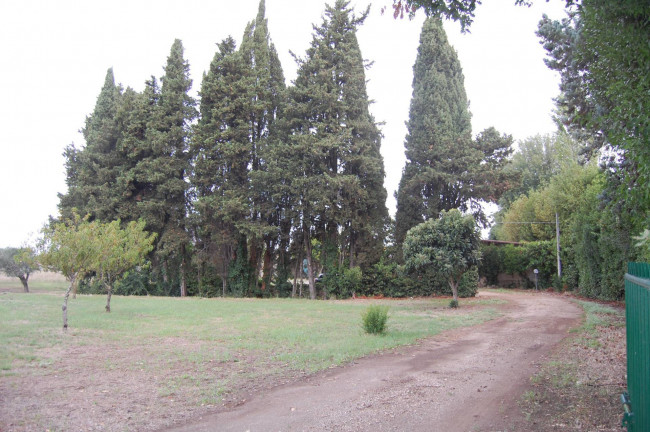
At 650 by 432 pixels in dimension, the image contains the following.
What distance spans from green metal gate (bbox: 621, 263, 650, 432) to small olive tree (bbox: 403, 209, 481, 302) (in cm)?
1361

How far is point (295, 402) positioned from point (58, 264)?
413 inches

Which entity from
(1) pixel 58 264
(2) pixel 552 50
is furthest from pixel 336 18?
(1) pixel 58 264

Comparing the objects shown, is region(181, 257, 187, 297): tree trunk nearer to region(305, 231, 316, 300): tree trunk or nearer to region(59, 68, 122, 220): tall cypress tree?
region(59, 68, 122, 220): tall cypress tree

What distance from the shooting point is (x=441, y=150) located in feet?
92.9

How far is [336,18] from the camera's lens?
2905 cm

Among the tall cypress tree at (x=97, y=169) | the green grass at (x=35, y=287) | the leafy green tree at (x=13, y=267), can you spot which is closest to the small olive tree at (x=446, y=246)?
the tall cypress tree at (x=97, y=169)

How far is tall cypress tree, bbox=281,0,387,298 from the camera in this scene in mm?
26516

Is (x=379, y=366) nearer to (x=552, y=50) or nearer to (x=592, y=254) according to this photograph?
(x=552, y=50)

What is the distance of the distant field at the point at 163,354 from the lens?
254 inches

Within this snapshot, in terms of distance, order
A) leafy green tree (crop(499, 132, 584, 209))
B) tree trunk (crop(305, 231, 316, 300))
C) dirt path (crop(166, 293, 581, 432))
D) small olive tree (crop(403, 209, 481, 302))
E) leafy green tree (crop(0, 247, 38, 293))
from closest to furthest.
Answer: dirt path (crop(166, 293, 581, 432)), small olive tree (crop(403, 209, 481, 302)), tree trunk (crop(305, 231, 316, 300)), leafy green tree (crop(0, 247, 38, 293)), leafy green tree (crop(499, 132, 584, 209))

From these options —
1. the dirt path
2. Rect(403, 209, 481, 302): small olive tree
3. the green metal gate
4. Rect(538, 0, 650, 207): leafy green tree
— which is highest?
Rect(538, 0, 650, 207): leafy green tree

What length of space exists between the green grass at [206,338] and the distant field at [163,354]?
0.02 metres

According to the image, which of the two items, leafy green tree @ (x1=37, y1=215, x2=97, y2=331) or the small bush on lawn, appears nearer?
the small bush on lawn

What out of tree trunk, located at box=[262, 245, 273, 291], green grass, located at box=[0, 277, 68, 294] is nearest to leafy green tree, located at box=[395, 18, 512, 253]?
tree trunk, located at box=[262, 245, 273, 291]
